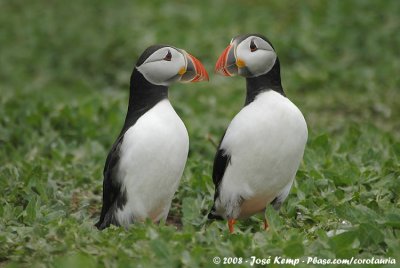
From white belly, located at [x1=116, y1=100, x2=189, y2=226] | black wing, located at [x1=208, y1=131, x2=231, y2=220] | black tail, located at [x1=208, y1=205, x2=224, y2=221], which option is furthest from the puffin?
black tail, located at [x1=208, y1=205, x2=224, y2=221]

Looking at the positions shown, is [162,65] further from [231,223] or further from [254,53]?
[231,223]

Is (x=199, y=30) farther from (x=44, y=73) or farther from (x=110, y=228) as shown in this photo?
(x=110, y=228)

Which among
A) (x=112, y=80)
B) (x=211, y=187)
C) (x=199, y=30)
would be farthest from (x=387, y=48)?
(x=211, y=187)

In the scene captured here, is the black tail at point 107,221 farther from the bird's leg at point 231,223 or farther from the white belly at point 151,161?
the bird's leg at point 231,223

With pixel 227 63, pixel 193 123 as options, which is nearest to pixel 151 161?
pixel 227 63

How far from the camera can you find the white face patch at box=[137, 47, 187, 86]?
522cm

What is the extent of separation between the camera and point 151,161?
5.03 meters

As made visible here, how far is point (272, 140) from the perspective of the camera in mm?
5078

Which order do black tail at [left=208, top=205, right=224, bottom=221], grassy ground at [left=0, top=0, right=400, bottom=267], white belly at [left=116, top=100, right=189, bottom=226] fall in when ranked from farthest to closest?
black tail at [left=208, top=205, right=224, bottom=221] → white belly at [left=116, top=100, right=189, bottom=226] → grassy ground at [left=0, top=0, right=400, bottom=267]

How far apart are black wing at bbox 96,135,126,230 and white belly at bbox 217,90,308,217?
68cm

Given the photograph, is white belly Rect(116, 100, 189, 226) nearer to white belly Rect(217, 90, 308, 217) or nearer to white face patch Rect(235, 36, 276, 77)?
Result: white belly Rect(217, 90, 308, 217)

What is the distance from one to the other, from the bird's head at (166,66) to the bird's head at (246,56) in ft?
0.56

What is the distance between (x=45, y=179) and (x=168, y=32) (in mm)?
5342

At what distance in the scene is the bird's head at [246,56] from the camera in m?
5.20
